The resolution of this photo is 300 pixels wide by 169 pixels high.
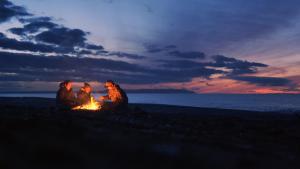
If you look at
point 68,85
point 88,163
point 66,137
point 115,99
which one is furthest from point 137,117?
point 88,163

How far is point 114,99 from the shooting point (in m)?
36.5

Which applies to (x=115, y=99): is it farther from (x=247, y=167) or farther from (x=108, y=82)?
(x=247, y=167)

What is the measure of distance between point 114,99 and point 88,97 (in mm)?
3218

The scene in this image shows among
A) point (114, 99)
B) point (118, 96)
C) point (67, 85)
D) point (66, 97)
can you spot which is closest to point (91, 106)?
point (114, 99)

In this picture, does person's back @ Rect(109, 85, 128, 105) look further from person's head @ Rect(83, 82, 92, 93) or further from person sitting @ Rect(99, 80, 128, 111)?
person's head @ Rect(83, 82, 92, 93)

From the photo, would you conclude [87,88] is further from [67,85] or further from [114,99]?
[114,99]

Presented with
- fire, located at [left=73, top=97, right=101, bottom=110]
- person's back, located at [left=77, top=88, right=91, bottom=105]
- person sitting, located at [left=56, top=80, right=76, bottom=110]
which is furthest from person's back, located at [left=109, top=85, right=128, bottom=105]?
person sitting, located at [left=56, top=80, right=76, bottom=110]

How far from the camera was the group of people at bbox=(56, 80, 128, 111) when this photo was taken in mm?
36188

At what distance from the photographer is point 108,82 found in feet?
122

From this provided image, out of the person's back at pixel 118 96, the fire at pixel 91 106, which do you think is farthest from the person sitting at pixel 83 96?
the person's back at pixel 118 96

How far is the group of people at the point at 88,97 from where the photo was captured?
36188 mm

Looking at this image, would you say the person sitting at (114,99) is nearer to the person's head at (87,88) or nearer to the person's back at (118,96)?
the person's back at (118,96)

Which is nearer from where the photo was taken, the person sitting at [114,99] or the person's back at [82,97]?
the person sitting at [114,99]

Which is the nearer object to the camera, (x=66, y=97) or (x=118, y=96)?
(x=118, y=96)
